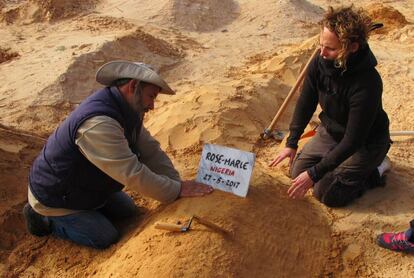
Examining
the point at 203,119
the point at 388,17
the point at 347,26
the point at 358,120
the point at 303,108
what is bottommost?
the point at 388,17

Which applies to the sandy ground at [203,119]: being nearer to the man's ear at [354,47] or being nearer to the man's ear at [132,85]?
the man's ear at [132,85]

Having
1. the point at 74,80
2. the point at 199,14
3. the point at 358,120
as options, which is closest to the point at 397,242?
the point at 358,120

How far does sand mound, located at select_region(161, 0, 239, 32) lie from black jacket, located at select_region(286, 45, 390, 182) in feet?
17.2

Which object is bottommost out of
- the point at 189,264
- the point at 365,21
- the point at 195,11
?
the point at 195,11

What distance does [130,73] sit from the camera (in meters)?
2.39

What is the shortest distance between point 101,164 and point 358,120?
5.02 ft

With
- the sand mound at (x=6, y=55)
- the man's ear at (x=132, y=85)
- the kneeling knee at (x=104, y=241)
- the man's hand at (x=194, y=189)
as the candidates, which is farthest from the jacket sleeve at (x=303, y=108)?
the sand mound at (x=6, y=55)

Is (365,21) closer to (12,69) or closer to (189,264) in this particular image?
(189,264)

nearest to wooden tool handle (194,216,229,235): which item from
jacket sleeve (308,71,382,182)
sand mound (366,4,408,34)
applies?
jacket sleeve (308,71,382,182)

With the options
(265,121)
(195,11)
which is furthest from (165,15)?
(265,121)

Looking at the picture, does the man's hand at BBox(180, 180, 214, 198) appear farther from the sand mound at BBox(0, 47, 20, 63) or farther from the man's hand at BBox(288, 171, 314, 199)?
the sand mound at BBox(0, 47, 20, 63)

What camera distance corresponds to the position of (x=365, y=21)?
100 inches

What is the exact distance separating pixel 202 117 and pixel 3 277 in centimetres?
225

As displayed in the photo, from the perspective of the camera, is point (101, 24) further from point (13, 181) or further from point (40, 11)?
point (13, 181)
